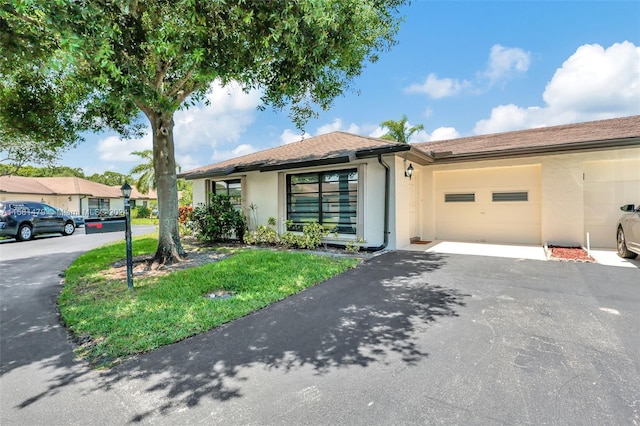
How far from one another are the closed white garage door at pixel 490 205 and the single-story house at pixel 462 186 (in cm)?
Result: 3

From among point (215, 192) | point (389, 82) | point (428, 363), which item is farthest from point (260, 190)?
point (428, 363)

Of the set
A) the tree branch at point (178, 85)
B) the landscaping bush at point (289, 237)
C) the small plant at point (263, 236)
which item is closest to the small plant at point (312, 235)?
the landscaping bush at point (289, 237)

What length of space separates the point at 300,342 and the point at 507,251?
7476mm

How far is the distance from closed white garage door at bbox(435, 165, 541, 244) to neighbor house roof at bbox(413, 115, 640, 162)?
0.93 metres

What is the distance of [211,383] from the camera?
8.70ft

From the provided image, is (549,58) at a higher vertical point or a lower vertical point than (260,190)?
higher

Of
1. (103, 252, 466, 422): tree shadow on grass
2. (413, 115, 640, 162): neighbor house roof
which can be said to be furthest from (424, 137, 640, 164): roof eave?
(103, 252, 466, 422): tree shadow on grass

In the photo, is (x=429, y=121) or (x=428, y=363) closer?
(x=428, y=363)

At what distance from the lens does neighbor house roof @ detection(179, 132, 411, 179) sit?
336 inches

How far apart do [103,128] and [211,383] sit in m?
10.2

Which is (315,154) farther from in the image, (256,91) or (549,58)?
(549,58)

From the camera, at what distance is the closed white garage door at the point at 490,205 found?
32.2 ft

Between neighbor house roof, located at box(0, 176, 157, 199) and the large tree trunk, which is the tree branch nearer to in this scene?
the large tree trunk

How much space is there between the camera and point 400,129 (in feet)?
73.1
